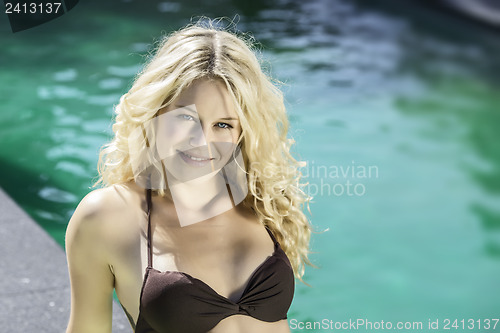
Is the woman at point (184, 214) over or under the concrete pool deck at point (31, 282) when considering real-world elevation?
over

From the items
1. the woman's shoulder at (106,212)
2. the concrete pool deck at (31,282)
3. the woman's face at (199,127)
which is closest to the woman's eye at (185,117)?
the woman's face at (199,127)

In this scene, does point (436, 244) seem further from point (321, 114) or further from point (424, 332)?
point (321, 114)

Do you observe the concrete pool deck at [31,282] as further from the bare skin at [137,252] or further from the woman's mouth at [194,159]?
the woman's mouth at [194,159]

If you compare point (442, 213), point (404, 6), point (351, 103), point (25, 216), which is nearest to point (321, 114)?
point (351, 103)

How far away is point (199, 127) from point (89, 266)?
471mm

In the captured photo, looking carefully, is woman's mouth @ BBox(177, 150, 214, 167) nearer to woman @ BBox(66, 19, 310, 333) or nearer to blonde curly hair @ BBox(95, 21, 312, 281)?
woman @ BBox(66, 19, 310, 333)

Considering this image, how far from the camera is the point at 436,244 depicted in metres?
5.48

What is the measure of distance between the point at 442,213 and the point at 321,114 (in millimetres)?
1921

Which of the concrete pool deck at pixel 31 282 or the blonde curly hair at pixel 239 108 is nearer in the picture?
the blonde curly hair at pixel 239 108

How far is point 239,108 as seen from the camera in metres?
1.98

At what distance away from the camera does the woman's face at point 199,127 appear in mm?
1960

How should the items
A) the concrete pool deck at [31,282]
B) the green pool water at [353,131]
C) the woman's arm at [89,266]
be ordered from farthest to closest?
the green pool water at [353,131], the concrete pool deck at [31,282], the woman's arm at [89,266]

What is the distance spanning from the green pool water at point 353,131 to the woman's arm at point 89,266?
7.97ft

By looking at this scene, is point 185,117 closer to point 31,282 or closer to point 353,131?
point 31,282
